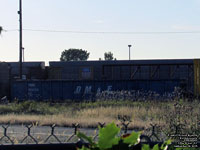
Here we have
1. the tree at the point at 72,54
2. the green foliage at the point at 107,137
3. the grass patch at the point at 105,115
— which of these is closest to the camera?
the green foliage at the point at 107,137

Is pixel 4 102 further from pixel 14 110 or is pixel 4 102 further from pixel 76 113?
pixel 76 113

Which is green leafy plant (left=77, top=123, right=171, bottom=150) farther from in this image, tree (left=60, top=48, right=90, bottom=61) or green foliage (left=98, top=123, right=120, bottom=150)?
tree (left=60, top=48, right=90, bottom=61)

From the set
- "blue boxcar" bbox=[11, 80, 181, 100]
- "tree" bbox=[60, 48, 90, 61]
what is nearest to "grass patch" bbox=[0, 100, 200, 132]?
"blue boxcar" bbox=[11, 80, 181, 100]

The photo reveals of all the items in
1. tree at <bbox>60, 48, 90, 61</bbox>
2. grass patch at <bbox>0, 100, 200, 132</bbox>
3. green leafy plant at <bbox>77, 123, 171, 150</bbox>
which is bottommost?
grass patch at <bbox>0, 100, 200, 132</bbox>

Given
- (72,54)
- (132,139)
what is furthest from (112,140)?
(72,54)

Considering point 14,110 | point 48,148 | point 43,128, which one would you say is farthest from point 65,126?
point 48,148

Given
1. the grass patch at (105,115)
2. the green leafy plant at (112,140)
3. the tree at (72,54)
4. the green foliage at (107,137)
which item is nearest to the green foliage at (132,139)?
the green leafy plant at (112,140)

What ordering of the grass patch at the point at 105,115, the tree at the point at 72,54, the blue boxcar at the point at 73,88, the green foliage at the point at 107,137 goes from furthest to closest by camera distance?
the tree at the point at 72,54 → the blue boxcar at the point at 73,88 → the grass patch at the point at 105,115 → the green foliage at the point at 107,137

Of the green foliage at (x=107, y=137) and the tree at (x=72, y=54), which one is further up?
the tree at (x=72, y=54)

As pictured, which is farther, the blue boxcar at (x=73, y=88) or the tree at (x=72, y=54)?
the tree at (x=72, y=54)

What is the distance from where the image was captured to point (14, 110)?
914 inches

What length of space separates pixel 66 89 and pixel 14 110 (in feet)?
26.2

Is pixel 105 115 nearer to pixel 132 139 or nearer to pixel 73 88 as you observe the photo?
pixel 73 88

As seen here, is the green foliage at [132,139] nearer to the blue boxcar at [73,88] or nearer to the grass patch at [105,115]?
the grass patch at [105,115]
